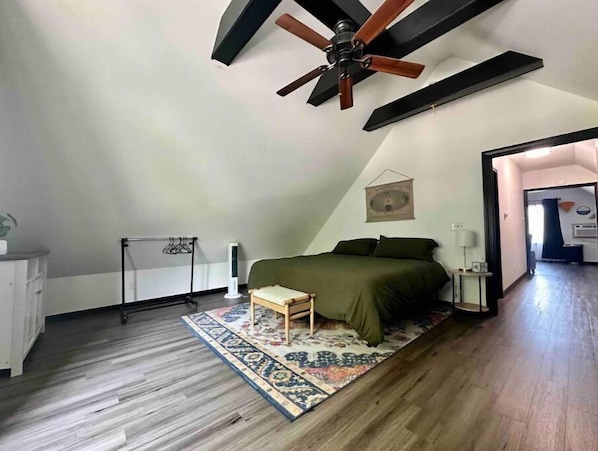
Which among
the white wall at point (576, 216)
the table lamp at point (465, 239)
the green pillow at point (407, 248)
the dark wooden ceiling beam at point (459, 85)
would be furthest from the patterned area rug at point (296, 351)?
the white wall at point (576, 216)

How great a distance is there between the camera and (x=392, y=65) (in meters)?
1.93

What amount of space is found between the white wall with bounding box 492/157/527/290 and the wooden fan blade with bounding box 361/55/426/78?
3291 mm

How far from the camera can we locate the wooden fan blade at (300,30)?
1591 mm

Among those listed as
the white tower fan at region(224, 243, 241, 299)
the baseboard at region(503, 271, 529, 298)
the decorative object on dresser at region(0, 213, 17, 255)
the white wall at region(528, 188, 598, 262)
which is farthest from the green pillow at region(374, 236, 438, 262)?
the white wall at region(528, 188, 598, 262)

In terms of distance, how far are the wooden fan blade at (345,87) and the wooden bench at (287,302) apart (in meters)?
1.90

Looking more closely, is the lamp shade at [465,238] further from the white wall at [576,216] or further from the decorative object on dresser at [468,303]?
the white wall at [576,216]

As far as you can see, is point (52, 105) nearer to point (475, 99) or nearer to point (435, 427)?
point (435, 427)

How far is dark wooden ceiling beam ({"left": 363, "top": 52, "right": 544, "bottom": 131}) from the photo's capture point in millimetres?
2688

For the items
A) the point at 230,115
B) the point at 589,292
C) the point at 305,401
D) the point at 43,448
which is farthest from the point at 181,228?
the point at 589,292

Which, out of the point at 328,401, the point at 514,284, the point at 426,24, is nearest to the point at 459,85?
the point at 426,24

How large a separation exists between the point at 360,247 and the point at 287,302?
224 centimetres

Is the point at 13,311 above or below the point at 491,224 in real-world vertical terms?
below

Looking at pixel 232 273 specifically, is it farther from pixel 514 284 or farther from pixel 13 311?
pixel 514 284

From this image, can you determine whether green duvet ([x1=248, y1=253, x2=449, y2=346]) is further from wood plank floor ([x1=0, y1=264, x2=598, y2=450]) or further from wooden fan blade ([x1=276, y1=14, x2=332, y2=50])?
wooden fan blade ([x1=276, y1=14, x2=332, y2=50])
